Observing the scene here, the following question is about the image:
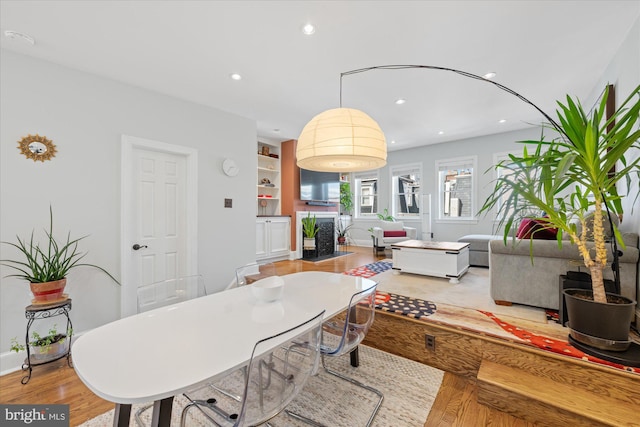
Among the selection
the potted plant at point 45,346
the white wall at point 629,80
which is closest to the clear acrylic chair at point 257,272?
the potted plant at point 45,346

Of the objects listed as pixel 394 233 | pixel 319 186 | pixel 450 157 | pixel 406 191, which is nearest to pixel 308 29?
pixel 319 186

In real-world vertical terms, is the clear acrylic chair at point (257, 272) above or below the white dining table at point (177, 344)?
below

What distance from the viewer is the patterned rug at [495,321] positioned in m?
1.66

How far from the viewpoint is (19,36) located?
82.7 inches

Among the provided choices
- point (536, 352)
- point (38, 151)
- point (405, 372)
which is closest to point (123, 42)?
point (38, 151)

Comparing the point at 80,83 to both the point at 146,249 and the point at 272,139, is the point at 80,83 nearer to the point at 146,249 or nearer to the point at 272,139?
the point at 146,249

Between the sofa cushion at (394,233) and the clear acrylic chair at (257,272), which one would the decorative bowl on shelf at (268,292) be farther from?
the sofa cushion at (394,233)

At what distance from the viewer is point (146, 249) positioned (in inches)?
123

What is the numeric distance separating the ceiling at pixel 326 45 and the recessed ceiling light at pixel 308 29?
4 centimetres

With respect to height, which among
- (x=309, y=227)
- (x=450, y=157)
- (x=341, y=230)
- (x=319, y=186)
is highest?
(x=450, y=157)

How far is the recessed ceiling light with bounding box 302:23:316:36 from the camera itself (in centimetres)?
208

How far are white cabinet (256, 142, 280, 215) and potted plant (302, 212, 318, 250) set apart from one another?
73 cm

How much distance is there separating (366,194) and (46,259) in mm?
6477

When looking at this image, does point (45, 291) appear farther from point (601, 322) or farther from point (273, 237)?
point (601, 322)
